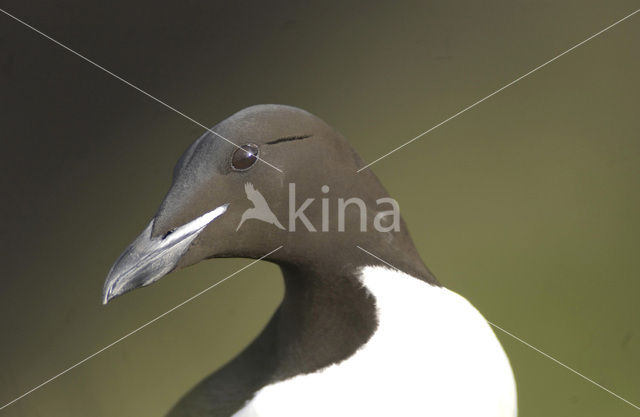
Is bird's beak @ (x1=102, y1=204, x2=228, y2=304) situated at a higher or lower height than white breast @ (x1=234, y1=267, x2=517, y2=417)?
higher

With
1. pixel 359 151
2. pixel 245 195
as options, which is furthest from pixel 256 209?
pixel 359 151

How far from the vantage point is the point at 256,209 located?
0.87m

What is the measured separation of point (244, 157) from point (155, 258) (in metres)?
0.13

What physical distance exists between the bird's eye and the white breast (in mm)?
178

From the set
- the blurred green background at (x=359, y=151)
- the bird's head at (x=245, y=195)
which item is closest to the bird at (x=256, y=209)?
the bird's head at (x=245, y=195)

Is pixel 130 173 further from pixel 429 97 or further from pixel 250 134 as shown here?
pixel 250 134

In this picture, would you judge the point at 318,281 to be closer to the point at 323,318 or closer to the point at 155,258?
the point at 323,318

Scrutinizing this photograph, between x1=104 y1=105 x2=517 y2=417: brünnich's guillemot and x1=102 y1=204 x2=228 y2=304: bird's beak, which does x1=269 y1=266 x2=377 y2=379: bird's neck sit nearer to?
x1=104 y1=105 x2=517 y2=417: brünnich's guillemot

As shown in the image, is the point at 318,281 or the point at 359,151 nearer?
the point at 318,281

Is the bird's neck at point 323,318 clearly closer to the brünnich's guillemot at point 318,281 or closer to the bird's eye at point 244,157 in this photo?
the brünnich's guillemot at point 318,281

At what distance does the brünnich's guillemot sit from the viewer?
2.80 feet

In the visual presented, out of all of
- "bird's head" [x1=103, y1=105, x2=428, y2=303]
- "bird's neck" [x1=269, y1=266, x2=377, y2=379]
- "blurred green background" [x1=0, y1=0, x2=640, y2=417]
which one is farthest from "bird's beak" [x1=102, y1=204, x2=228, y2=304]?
"blurred green background" [x1=0, y1=0, x2=640, y2=417]

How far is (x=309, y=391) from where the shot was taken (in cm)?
95

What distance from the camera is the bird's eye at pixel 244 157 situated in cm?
85
